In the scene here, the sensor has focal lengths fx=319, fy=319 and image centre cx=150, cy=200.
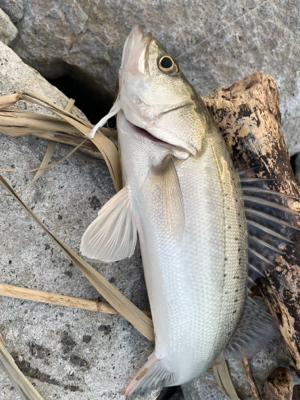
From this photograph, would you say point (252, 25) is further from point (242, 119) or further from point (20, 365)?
point (20, 365)

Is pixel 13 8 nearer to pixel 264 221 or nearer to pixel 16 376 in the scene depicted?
pixel 264 221

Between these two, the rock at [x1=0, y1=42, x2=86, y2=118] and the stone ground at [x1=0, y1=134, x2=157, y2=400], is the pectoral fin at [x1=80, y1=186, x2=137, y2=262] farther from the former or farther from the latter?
the rock at [x1=0, y1=42, x2=86, y2=118]

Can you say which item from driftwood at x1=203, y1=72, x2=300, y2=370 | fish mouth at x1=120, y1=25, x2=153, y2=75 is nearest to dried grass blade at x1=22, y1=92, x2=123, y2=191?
fish mouth at x1=120, y1=25, x2=153, y2=75

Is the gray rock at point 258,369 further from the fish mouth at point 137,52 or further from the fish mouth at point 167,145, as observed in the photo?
the fish mouth at point 137,52

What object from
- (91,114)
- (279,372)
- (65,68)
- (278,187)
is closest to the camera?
(278,187)

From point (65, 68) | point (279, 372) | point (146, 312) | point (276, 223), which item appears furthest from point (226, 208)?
point (65, 68)

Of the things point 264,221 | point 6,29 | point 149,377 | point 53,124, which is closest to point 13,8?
point 6,29
